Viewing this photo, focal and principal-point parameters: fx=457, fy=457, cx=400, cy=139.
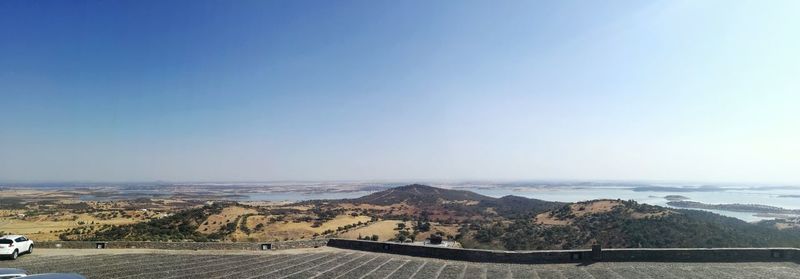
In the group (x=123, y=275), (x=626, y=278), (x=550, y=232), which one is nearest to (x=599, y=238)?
(x=550, y=232)

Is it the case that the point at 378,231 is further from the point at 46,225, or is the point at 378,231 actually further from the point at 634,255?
the point at 46,225

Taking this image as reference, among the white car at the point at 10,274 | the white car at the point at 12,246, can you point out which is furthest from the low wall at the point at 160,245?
the white car at the point at 10,274

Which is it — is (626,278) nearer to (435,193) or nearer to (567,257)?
(567,257)

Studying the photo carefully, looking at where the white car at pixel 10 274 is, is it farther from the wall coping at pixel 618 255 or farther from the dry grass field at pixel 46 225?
the dry grass field at pixel 46 225

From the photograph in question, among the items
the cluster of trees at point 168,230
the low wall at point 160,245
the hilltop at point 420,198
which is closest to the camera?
the low wall at point 160,245

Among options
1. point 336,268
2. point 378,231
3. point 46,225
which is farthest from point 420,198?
point 336,268

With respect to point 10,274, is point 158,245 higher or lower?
lower
